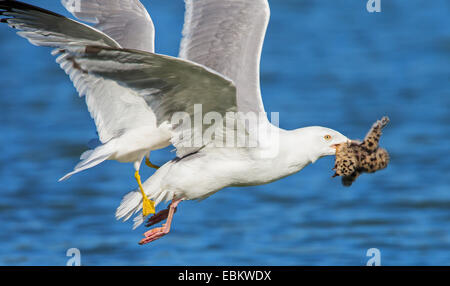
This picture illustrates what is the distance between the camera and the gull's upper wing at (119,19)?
6.79 meters

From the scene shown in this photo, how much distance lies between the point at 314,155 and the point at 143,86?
1.22m

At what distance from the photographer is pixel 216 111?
5.40 metres

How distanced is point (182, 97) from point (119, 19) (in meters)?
1.91

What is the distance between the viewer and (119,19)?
693cm

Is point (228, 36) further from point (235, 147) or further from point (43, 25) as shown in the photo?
point (43, 25)

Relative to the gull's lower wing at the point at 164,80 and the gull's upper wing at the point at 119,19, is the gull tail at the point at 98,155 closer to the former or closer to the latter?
the gull's lower wing at the point at 164,80

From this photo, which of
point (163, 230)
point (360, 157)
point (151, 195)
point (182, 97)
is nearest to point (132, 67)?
point (182, 97)

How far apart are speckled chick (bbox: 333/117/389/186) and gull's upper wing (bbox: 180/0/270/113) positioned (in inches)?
29.7

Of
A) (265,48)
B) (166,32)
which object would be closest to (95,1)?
(166,32)

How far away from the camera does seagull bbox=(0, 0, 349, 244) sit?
5.03m

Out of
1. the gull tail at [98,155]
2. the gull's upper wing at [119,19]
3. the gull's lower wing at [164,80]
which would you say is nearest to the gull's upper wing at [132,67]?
the gull's lower wing at [164,80]

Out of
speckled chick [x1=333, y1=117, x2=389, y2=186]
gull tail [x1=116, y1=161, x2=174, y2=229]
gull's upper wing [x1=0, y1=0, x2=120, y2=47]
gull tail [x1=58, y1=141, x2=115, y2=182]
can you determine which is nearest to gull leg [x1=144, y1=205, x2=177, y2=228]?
gull tail [x1=116, y1=161, x2=174, y2=229]

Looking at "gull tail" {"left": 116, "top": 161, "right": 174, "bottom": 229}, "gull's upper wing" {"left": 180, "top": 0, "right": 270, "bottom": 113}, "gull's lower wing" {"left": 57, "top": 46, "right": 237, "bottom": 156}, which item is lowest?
"gull tail" {"left": 116, "top": 161, "right": 174, "bottom": 229}

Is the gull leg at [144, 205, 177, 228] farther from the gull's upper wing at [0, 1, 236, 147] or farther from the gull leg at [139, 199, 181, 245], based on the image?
the gull's upper wing at [0, 1, 236, 147]
